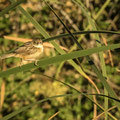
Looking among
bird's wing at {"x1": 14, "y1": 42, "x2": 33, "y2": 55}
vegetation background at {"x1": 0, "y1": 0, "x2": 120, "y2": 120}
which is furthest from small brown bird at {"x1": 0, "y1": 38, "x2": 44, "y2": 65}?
vegetation background at {"x1": 0, "y1": 0, "x2": 120, "y2": 120}

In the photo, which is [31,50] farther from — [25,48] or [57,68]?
[57,68]

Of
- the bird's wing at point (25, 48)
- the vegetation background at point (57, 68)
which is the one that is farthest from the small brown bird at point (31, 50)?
the vegetation background at point (57, 68)

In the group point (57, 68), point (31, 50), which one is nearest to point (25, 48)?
point (31, 50)

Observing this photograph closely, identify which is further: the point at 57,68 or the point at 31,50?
the point at 57,68

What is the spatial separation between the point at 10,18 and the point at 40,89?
2109 mm

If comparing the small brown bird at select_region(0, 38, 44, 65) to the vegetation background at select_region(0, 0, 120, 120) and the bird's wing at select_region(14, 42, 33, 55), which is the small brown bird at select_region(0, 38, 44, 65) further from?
the vegetation background at select_region(0, 0, 120, 120)

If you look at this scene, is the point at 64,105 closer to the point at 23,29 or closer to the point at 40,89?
the point at 40,89

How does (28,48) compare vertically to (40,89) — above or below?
below

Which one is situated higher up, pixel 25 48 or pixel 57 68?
pixel 57 68

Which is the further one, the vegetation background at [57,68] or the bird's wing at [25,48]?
the vegetation background at [57,68]

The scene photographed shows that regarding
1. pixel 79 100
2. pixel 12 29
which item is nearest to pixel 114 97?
pixel 79 100

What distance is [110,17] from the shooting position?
622 cm

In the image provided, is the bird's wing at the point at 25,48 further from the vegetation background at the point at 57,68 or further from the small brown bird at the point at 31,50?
the vegetation background at the point at 57,68

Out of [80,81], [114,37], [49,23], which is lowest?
[80,81]
